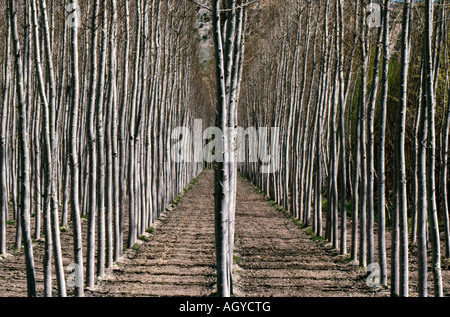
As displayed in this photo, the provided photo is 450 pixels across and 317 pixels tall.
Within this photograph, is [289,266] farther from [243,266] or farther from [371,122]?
[371,122]

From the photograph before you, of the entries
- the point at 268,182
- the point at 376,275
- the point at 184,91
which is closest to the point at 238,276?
the point at 376,275

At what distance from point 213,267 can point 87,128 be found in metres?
4.16

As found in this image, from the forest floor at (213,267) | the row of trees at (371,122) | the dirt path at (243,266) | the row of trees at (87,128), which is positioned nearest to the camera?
the row of trees at (87,128)

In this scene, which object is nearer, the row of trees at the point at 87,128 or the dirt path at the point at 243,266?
the row of trees at the point at 87,128

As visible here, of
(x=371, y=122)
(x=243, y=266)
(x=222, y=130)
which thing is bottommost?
(x=243, y=266)

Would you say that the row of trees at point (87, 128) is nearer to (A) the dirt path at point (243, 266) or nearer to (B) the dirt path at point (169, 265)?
(B) the dirt path at point (169, 265)

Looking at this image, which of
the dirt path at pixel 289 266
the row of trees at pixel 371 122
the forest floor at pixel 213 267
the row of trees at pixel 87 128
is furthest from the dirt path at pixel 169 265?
the row of trees at pixel 371 122

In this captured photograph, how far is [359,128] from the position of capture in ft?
41.7

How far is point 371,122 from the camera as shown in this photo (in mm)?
11328

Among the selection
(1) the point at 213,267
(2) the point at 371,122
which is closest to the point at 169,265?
(1) the point at 213,267

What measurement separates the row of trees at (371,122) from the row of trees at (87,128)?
3.75 m

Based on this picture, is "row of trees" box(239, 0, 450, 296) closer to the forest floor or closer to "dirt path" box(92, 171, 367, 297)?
the forest floor

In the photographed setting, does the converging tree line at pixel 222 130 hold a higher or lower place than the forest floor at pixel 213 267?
higher

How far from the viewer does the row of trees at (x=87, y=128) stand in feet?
26.6
